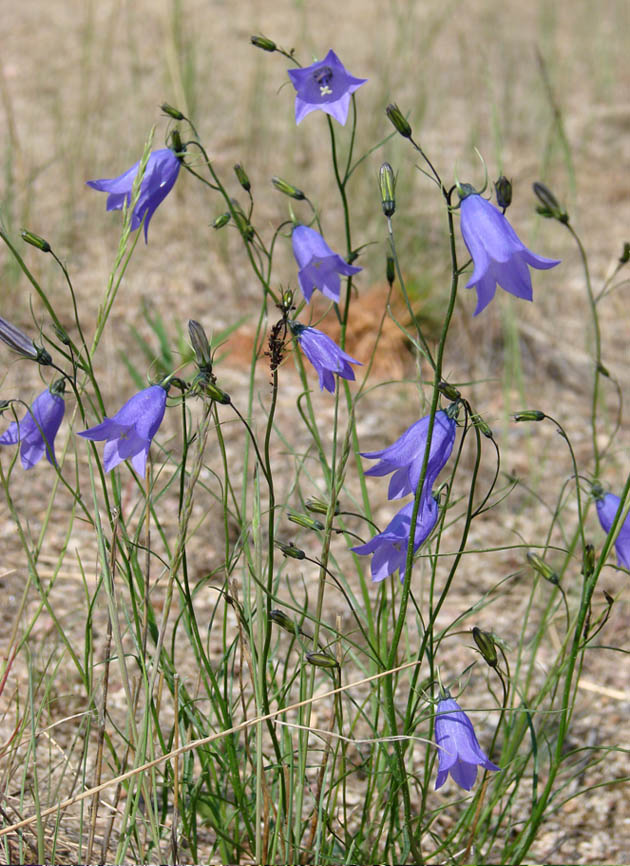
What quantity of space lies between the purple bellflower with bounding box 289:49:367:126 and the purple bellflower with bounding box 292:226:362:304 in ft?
0.49

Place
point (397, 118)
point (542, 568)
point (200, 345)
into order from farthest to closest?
point (542, 568) → point (397, 118) → point (200, 345)

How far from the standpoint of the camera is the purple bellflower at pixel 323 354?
3.84ft

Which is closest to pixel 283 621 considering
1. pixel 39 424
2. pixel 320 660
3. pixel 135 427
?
pixel 320 660

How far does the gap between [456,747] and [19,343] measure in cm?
71

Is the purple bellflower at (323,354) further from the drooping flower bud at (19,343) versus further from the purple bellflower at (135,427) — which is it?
the drooping flower bud at (19,343)

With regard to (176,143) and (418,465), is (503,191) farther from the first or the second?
(176,143)

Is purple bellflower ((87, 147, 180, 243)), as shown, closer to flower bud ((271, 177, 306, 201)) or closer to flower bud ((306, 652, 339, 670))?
flower bud ((271, 177, 306, 201))

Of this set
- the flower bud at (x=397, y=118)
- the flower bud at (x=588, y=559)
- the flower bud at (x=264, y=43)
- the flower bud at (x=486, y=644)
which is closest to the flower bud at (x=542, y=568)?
the flower bud at (x=588, y=559)

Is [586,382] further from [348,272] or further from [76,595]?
[348,272]

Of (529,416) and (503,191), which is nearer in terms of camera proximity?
(503,191)

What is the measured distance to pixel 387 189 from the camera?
1.20 m

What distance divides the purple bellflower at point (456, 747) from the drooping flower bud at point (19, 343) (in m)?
0.64

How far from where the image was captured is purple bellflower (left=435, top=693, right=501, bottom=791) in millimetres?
1192

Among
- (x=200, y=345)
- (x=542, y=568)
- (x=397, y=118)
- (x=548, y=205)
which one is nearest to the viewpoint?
(x=200, y=345)
